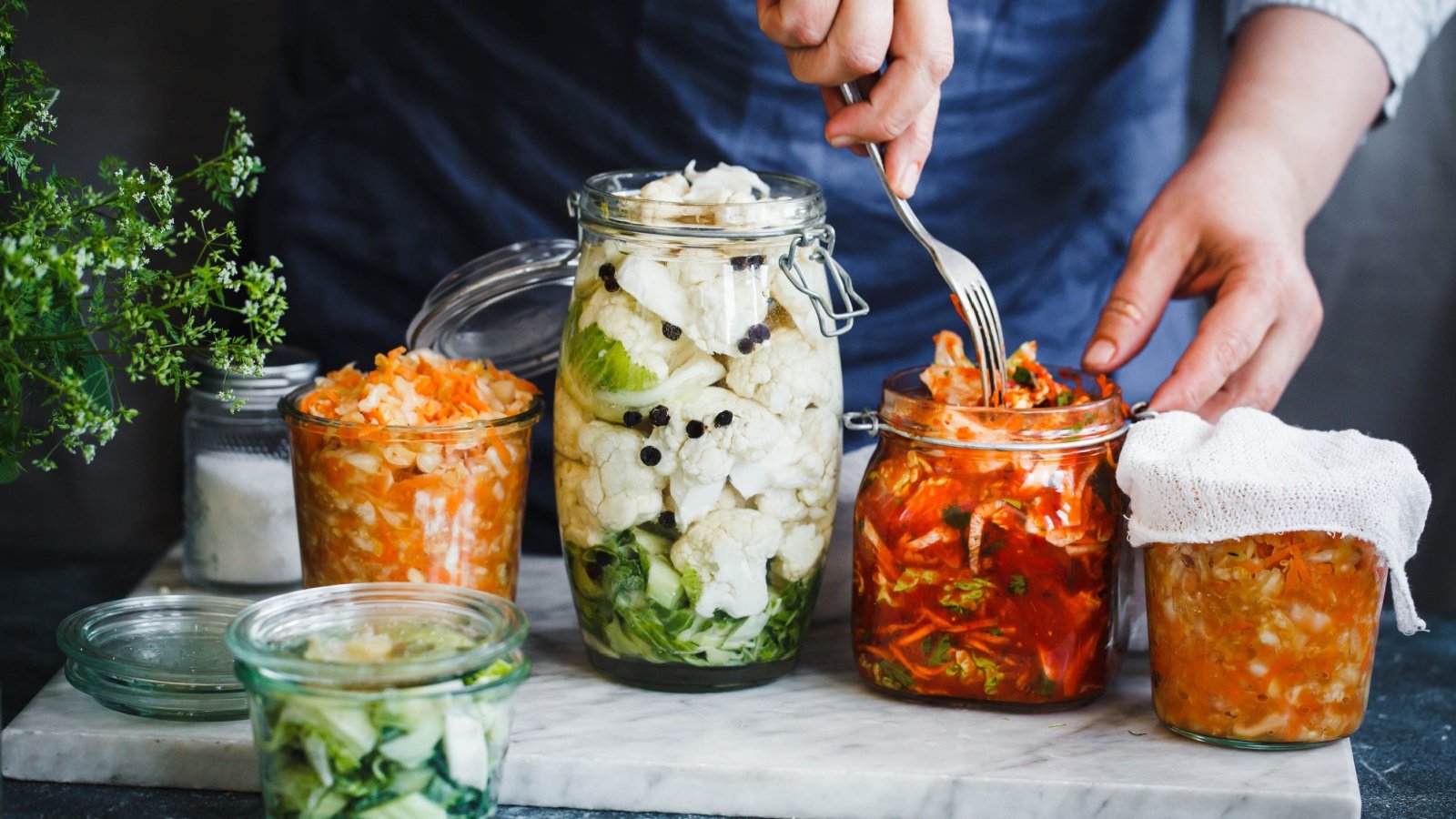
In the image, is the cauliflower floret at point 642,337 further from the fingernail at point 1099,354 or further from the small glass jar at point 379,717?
the fingernail at point 1099,354

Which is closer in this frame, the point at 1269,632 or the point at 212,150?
the point at 1269,632

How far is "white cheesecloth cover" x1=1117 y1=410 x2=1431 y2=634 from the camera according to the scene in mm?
898

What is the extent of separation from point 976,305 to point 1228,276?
0.35m

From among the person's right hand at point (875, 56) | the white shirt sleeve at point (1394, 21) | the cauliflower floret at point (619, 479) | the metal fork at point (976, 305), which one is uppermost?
the white shirt sleeve at point (1394, 21)

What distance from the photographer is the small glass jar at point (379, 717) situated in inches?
30.6

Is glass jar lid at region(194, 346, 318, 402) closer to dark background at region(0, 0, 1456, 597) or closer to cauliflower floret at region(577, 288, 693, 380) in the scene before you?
cauliflower floret at region(577, 288, 693, 380)

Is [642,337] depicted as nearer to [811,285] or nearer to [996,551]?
[811,285]

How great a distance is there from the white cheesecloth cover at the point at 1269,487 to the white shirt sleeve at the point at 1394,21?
575 millimetres

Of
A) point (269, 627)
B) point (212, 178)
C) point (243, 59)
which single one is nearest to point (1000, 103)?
point (212, 178)

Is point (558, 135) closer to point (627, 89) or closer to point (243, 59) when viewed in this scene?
Answer: point (627, 89)

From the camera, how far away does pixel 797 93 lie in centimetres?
139

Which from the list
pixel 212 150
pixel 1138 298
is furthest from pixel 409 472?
pixel 212 150

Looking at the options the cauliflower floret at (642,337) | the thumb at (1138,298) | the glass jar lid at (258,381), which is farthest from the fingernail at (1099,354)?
the glass jar lid at (258,381)

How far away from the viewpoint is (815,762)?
3.07 ft
